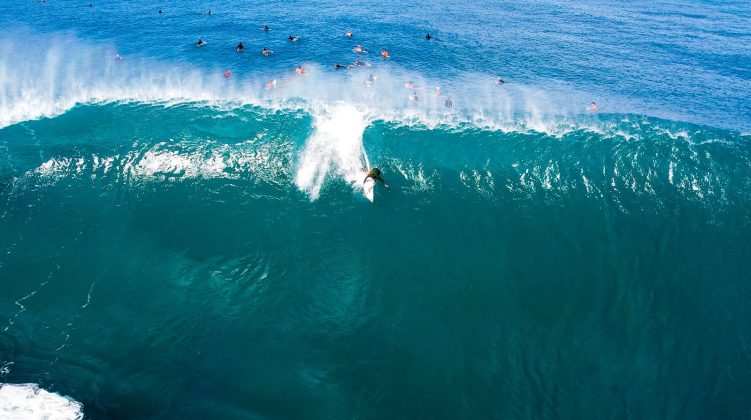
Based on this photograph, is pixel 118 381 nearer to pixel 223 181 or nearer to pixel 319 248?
pixel 319 248

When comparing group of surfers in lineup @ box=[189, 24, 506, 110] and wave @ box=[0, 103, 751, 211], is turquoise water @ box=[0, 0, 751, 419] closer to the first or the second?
wave @ box=[0, 103, 751, 211]

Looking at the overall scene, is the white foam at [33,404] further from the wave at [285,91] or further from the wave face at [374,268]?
the wave at [285,91]

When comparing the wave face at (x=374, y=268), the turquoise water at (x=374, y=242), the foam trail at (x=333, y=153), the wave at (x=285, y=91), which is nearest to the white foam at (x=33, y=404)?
the turquoise water at (x=374, y=242)

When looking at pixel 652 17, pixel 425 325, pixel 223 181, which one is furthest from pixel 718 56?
pixel 223 181

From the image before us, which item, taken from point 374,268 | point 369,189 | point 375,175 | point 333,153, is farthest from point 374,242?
point 333,153

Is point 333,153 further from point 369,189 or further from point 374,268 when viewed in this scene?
point 374,268

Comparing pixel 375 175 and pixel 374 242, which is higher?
pixel 375 175
